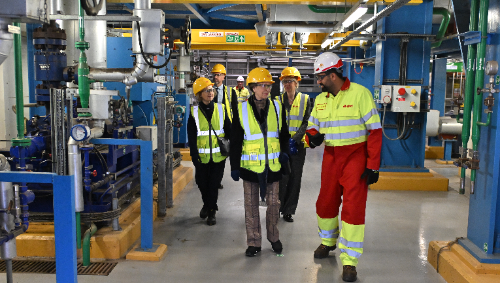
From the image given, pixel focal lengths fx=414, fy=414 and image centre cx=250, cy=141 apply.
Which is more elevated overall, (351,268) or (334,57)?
(334,57)

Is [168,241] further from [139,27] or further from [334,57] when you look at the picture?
[334,57]

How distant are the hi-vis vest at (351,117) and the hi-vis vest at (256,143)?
1.66 ft

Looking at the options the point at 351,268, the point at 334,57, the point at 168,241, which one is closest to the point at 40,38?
the point at 168,241

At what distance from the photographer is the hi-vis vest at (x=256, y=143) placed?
3.71 metres

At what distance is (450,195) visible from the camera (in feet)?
21.2

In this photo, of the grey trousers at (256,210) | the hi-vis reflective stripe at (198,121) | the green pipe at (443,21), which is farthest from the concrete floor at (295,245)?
the green pipe at (443,21)

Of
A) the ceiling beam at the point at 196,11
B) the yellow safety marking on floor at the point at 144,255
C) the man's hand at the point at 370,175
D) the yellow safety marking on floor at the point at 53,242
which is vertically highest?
the ceiling beam at the point at 196,11

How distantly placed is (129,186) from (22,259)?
1.38 meters

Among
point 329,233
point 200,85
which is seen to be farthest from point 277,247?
point 200,85

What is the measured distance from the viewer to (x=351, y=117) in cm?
344

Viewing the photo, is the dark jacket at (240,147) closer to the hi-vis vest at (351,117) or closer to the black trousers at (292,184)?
the hi-vis vest at (351,117)

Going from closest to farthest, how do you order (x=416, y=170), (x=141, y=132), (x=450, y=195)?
1. (x=141, y=132)
2. (x=450, y=195)
3. (x=416, y=170)

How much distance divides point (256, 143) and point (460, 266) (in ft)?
6.33

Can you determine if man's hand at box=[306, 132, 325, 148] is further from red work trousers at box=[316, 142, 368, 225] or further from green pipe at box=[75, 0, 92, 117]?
green pipe at box=[75, 0, 92, 117]
